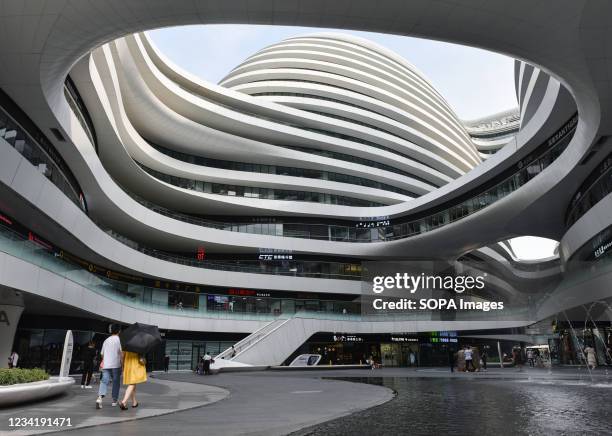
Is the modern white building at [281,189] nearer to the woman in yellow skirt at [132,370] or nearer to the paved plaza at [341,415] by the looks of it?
the woman in yellow skirt at [132,370]

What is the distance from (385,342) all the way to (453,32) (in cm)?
3625

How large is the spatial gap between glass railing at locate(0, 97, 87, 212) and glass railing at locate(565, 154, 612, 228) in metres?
27.2

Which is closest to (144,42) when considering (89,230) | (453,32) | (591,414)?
(89,230)

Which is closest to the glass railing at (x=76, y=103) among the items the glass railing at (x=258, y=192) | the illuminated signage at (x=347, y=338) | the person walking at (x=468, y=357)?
the glass railing at (x=258, y=192)

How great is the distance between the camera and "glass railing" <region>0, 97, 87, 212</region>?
1834 centimetres

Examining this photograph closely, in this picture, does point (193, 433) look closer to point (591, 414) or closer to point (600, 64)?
point (591, 414)

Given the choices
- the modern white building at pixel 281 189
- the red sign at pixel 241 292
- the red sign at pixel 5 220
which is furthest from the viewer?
the red sign at pixel 241 292

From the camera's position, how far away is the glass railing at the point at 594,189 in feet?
79.5

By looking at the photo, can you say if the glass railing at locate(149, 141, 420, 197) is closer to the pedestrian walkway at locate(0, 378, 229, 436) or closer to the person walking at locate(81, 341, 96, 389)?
the person walking at locate(81, 341, 96, 389)

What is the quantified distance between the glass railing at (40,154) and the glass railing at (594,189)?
89.4 ft

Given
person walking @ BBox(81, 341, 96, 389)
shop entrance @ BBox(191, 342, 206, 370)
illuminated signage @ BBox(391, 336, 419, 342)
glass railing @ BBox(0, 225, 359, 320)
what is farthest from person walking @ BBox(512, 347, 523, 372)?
person walking @ BBox(81, 341, 96, 389)

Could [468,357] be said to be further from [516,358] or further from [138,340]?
[138,340]

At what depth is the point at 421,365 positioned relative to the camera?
44562 millimetres

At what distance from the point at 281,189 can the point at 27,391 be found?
44.2 meters
